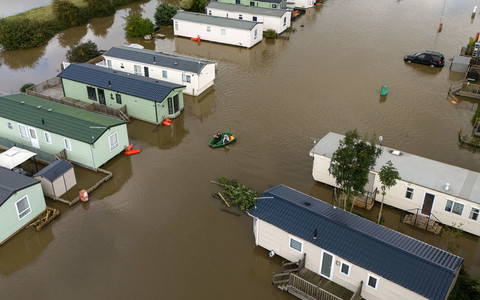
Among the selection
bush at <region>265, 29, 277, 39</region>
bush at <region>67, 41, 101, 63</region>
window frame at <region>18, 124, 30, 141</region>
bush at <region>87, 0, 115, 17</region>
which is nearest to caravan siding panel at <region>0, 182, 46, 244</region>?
window frame at <region>18, 124, 30, 141</region>

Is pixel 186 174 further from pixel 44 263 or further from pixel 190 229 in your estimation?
pixel 44 263

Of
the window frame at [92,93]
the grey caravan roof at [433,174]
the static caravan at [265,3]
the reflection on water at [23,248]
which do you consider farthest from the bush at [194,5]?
the reflection on water at [23,248]

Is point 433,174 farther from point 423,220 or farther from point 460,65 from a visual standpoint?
point 460,65

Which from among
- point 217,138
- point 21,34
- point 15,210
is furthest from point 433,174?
point 21,34

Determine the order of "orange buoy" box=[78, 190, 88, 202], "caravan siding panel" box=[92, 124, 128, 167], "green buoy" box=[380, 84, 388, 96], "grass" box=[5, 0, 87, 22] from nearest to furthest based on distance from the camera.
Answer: "orange buoy" box=[78, 190, 88, 202], "caravan siding panel" box=[92, 124, 128, 167], "green buoy" box=[380, 84, 388, 96], "grass" box=[5, 0, 87, 22]

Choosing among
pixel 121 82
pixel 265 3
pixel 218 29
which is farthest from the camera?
pixel 265 3

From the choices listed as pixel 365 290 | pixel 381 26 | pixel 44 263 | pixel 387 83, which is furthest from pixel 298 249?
pixel 381 26

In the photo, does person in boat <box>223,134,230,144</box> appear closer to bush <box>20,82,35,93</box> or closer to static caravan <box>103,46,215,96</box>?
static caravan <box>103,46,215,96</box>
